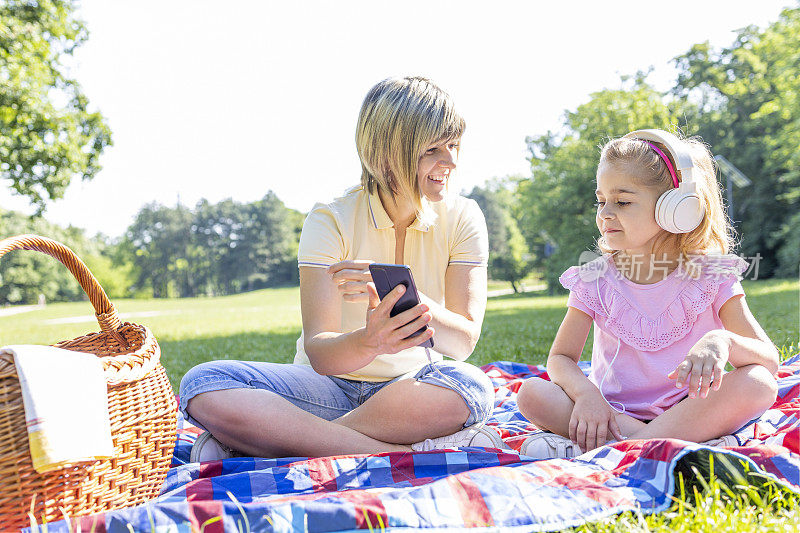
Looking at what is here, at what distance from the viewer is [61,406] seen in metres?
1.37

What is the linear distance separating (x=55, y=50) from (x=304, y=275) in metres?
14.5

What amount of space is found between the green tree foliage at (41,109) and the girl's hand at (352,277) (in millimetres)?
12229

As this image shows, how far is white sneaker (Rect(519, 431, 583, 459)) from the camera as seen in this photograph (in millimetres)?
1978

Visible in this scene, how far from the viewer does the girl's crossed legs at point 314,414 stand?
6.53 feet

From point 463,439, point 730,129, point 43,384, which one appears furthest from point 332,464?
point 730,129

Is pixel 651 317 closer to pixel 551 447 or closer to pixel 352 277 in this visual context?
pixel 551 447

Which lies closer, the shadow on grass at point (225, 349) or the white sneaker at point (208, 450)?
the white sneaker at point (208, 450)

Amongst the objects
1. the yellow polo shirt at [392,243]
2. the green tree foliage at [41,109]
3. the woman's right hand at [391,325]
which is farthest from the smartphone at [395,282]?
the green tree foliage at [41,109]

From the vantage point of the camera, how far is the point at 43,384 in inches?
53.7

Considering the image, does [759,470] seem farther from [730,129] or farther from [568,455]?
[730,129]

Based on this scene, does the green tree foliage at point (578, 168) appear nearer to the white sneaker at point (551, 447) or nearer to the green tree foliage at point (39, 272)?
the white sneaker at point (551, 447)

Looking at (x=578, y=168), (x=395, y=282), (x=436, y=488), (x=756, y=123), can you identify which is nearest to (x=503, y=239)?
(x=578, y=168)

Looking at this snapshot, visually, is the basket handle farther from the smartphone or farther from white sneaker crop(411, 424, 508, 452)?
white sneaker crop(411, 424, 508, 452)

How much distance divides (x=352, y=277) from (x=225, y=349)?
5.07 m
